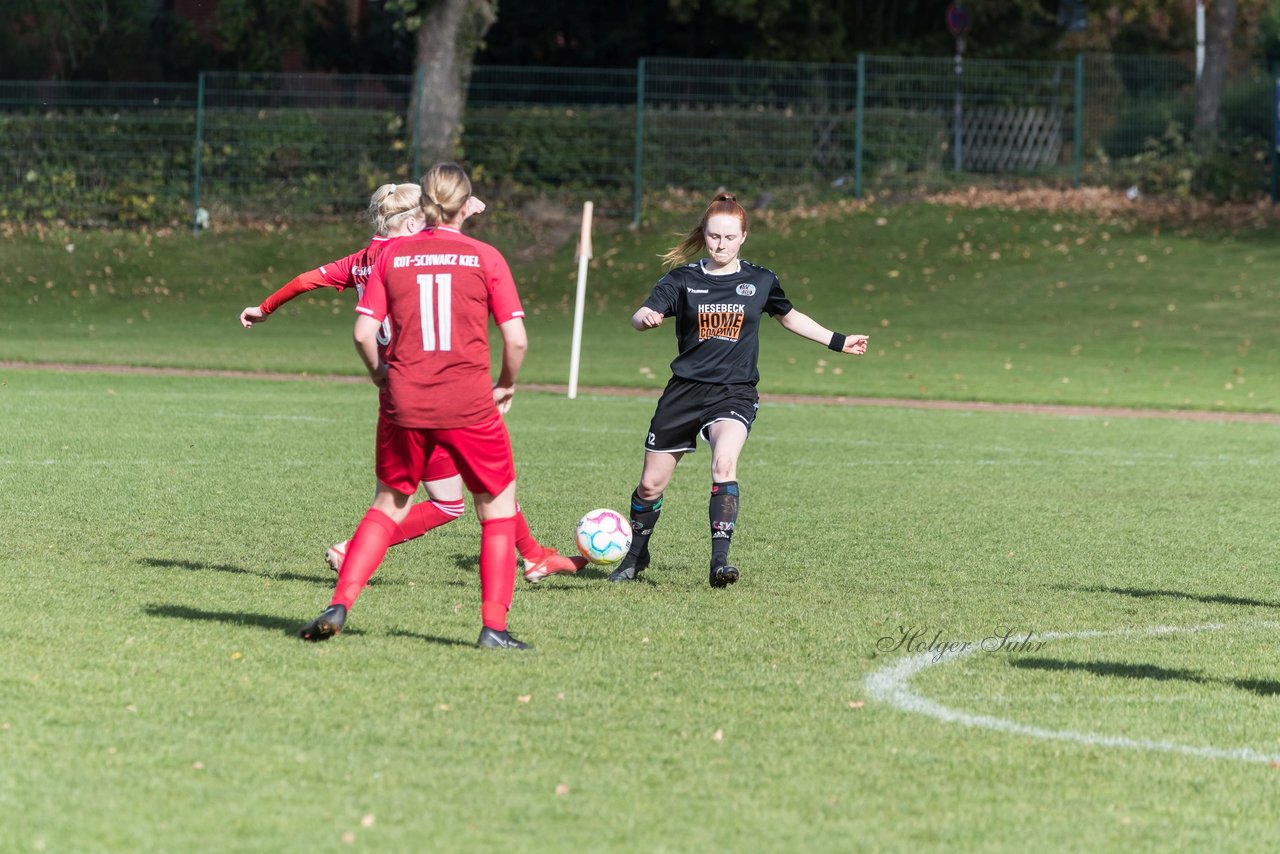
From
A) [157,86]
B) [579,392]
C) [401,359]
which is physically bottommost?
[579,392]

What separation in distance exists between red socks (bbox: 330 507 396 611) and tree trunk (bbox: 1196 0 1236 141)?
28.4m

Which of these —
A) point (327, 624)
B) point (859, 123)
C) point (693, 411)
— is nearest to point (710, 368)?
point (693, 411)

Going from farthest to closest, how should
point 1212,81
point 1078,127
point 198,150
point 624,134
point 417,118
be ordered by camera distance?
point 1212,81 < point 1078,127 < point 624,134 < point 417,118 < point 198,150

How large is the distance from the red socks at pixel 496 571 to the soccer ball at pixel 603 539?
1593mm

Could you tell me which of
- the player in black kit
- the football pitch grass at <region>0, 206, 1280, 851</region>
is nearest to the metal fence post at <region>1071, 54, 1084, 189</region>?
the football pitch grass at <region>0, 206, 1280, 851</region>

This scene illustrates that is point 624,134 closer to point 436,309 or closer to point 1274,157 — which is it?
point 1274,157

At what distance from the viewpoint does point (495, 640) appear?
640cm

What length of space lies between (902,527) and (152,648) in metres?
4.81

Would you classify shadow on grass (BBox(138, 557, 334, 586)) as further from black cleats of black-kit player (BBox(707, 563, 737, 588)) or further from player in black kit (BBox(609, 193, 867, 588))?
black cleats of black-kit player (BBox(707, 563, 737, 588))

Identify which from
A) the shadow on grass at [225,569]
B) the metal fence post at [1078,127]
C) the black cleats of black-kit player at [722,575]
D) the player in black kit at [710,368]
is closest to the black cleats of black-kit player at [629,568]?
the player in black kit at [710,368]

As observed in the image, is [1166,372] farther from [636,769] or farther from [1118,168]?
[636,769]

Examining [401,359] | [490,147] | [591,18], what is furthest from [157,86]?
[401,359]

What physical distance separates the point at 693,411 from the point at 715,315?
453 millimetres

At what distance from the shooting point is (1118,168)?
32.7 meters
